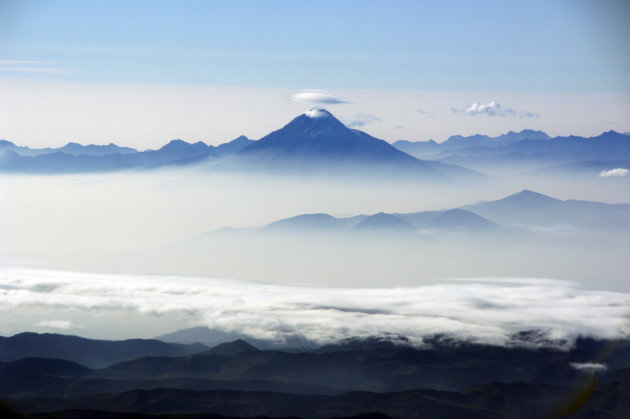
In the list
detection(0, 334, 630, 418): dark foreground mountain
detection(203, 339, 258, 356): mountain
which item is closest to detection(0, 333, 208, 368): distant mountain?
detection(203, 339, 258, 356): mountain

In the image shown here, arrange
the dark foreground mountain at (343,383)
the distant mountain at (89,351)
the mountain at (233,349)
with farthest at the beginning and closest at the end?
the mountain at (233,349)
the distant mountain at (89,351)
the dark foreground mountain at (343,383)

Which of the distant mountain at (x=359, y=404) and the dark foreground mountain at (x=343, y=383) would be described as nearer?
the distant mountain at (x=359, y=404)

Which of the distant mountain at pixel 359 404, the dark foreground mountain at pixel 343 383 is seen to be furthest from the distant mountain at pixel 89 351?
the distant mountain at pixel 359 404

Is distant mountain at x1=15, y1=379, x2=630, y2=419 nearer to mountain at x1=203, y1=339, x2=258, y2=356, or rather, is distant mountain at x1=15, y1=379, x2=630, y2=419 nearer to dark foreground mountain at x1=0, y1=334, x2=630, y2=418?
dark foreground mountain at x1=0, y1=334, x2=630, y2=418

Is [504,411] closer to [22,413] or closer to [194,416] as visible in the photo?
[194,416]

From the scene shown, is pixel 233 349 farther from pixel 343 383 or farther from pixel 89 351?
pixel 89 351

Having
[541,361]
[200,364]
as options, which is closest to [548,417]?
[541,361]

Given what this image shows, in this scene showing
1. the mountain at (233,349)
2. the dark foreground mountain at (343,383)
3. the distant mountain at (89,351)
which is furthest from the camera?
the mountain at (233,349)

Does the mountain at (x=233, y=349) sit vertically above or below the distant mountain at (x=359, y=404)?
above

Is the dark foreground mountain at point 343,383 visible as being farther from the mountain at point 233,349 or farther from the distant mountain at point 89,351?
the distant mountain at point 89,351
